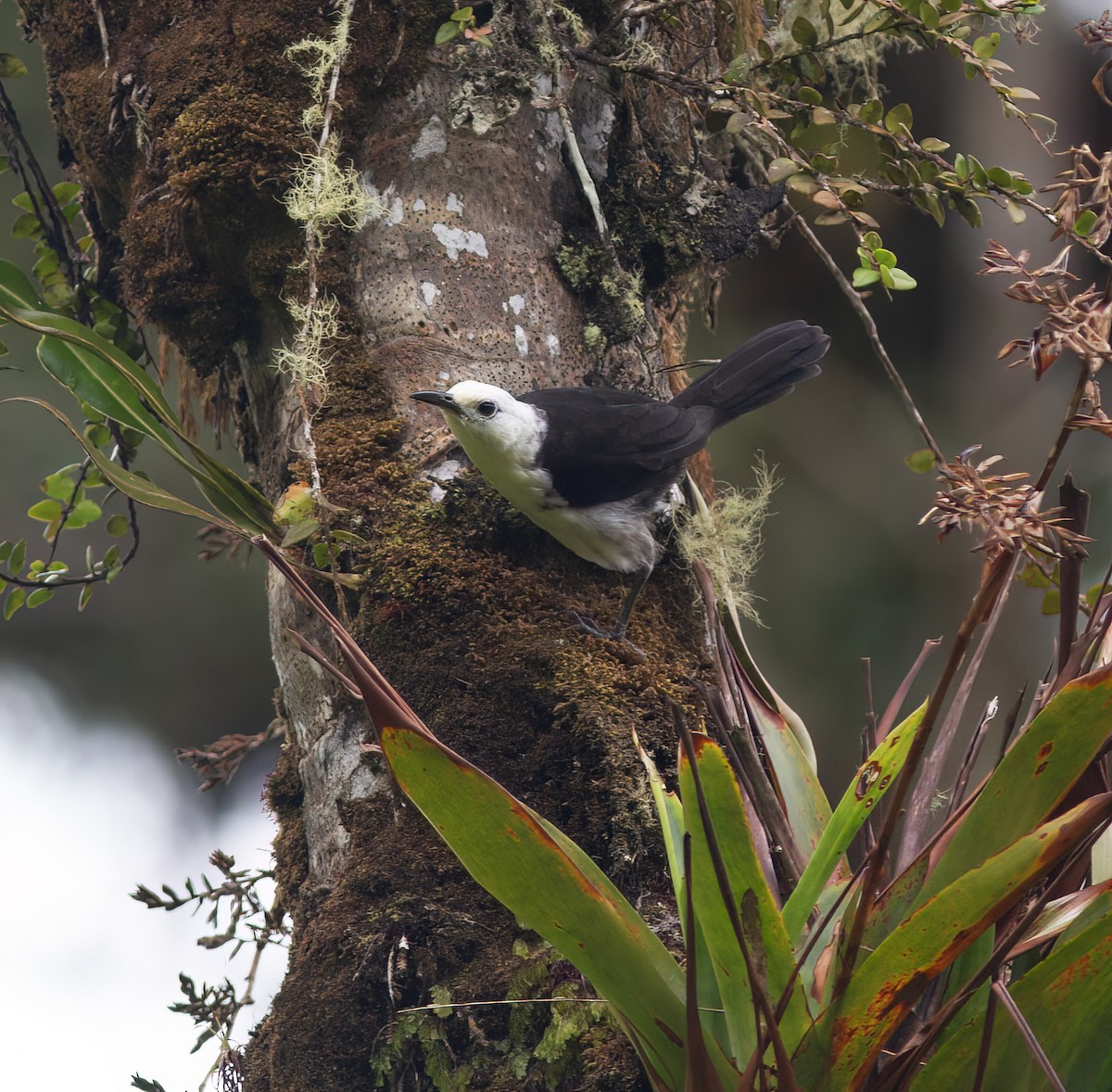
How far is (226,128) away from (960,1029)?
2.02 meters

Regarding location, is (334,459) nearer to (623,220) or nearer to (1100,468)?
(623,220)

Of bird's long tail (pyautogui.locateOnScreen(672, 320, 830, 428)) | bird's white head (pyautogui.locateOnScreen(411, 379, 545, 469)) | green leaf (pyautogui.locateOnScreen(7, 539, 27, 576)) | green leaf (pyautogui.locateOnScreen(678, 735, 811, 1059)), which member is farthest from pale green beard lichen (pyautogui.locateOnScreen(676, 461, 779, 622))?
green leaf (pyautogui.locateOnScreen(7, 539, 27, 576))

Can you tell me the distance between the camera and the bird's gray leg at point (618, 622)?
6.86ft

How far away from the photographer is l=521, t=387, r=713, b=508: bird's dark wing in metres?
2.31

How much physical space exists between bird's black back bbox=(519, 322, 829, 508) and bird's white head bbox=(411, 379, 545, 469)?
3.2 inches

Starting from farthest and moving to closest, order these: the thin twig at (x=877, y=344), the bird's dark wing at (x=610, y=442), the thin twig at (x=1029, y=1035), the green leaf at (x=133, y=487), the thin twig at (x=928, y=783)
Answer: the bird's dark wing at (x=610, y=442)
the thin twig at (x=877, y=344)
the green leaf at (x=133, y=487)
the thin twig at (x=928, y=783)
the thin twig at (x=1029, y=1035)

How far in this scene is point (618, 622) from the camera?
2160mm

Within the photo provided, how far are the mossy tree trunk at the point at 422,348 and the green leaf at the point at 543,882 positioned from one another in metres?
0.44

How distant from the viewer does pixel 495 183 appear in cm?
240

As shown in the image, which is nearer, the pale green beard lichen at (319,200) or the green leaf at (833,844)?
the green leaf at (833,844)

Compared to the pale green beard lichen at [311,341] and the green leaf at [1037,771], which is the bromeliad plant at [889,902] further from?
the pale green beard lichen at [311,341]

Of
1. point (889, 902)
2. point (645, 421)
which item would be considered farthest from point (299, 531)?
point (889, 902)

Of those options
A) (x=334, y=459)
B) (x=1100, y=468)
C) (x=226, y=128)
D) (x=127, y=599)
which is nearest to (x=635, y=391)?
(x=334, y=459)

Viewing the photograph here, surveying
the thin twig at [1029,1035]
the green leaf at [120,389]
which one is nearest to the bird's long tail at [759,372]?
the green leaf at [120,389]
